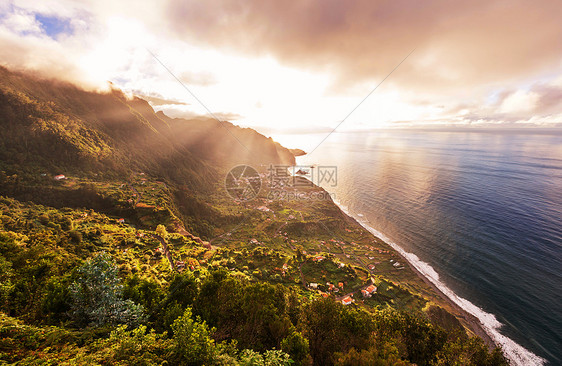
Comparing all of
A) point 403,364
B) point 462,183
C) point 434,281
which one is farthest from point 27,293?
point 462,183

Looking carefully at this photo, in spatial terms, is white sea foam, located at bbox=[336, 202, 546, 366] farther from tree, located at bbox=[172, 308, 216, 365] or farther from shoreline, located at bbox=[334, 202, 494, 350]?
tree, located at bbox=[172, 308, 216, 365]

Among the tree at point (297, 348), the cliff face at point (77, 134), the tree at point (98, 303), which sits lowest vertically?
the tree at point (297, 348)

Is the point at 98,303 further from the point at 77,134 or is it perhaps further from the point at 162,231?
the point at 77,134

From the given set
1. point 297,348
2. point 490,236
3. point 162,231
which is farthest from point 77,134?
point 490,236

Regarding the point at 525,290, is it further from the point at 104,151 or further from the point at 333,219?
the point at 104,151

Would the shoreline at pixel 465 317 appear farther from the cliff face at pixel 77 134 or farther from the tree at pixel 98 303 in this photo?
→ the cliff face at pixel 77 134

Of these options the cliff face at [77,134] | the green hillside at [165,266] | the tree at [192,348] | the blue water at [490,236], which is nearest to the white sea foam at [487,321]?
the blue water at [490,236]

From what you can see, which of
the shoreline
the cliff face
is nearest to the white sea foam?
the shoreline

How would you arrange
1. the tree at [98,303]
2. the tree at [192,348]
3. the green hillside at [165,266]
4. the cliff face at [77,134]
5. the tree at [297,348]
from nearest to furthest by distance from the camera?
the tree at [192,348]
the green hillside at [165,266]
the tree at [98,303]
the tree at [297,348]
the cliff face at [77,134]
